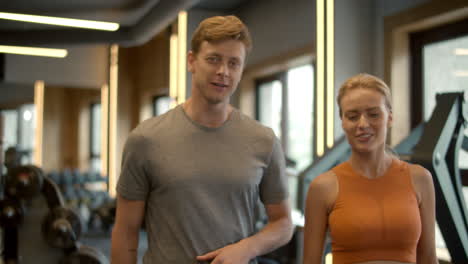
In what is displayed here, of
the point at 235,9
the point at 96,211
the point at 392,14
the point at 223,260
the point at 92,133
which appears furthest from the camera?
the point at 92,133

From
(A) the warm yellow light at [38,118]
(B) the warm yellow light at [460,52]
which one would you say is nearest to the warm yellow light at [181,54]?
(B) the warm yellow light at [460,52]

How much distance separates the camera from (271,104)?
5.47m

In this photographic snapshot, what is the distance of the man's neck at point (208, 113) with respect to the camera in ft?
4.15

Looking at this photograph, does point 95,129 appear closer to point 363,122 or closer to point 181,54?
point 181,54

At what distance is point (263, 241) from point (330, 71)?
3.83 feet

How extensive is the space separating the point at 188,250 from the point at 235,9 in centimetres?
435

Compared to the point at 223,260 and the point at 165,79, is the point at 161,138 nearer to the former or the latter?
the point at 223,260

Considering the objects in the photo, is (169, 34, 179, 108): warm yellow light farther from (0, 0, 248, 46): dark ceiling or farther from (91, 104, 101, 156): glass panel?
(91, 104, 101, 156): glass panel

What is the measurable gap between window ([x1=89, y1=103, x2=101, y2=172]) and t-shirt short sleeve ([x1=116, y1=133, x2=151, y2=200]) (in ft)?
32.1

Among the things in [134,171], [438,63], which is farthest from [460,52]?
[134,171]

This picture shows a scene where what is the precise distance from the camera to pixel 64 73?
27.8ft

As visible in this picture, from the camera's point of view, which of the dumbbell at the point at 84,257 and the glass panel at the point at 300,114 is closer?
the dumbbell at the point at 84,257

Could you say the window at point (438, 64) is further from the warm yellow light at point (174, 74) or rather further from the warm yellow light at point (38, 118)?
the warm yellow light at point (38, 118)

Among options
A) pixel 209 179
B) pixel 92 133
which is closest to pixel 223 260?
pixel 209 179
